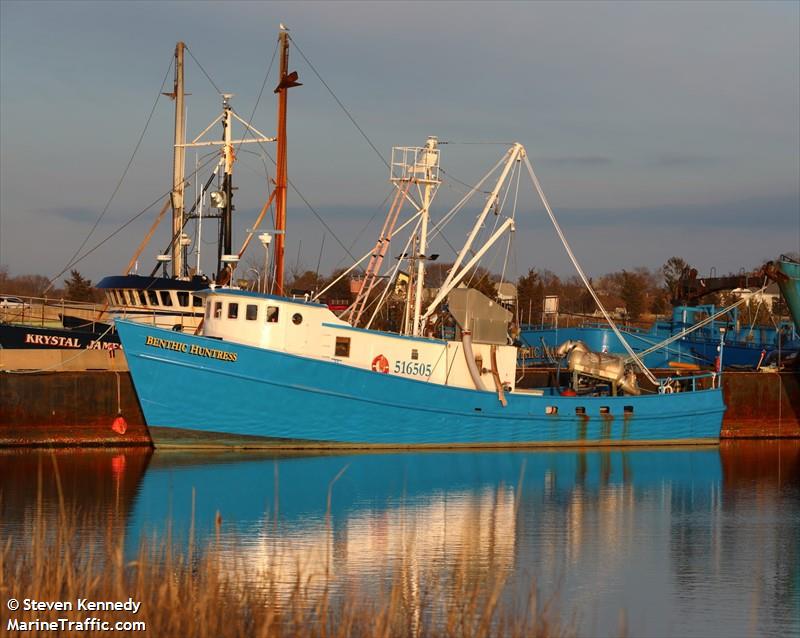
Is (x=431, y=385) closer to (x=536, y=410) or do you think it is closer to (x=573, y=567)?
(x=536, y=410)

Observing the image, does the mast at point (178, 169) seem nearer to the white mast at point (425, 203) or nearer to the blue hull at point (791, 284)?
the white mast at point (425, 203)

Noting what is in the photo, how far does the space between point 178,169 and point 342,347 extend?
1172 cm

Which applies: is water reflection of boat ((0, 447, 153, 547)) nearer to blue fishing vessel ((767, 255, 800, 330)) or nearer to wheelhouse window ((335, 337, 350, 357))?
wheelhouse window ((335, 337, 350, 357))

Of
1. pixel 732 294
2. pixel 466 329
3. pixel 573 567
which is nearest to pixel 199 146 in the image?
pixel 466 329

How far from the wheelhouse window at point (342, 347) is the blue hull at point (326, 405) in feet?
2.89

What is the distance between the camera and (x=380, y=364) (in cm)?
2798

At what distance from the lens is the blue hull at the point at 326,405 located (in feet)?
85.7

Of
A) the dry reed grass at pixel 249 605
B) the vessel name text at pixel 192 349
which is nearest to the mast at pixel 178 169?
the vessel name text at pixel 192 349

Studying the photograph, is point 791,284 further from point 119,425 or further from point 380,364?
point 119,425

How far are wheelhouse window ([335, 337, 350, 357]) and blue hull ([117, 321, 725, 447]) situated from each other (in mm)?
880

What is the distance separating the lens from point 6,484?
21.9m

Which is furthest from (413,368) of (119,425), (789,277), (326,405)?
(789,277)

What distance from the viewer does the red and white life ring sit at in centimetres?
2791

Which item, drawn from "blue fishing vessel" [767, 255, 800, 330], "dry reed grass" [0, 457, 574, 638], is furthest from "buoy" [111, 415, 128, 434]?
"blue fishing vessel" [767, 255, 800, 330]
